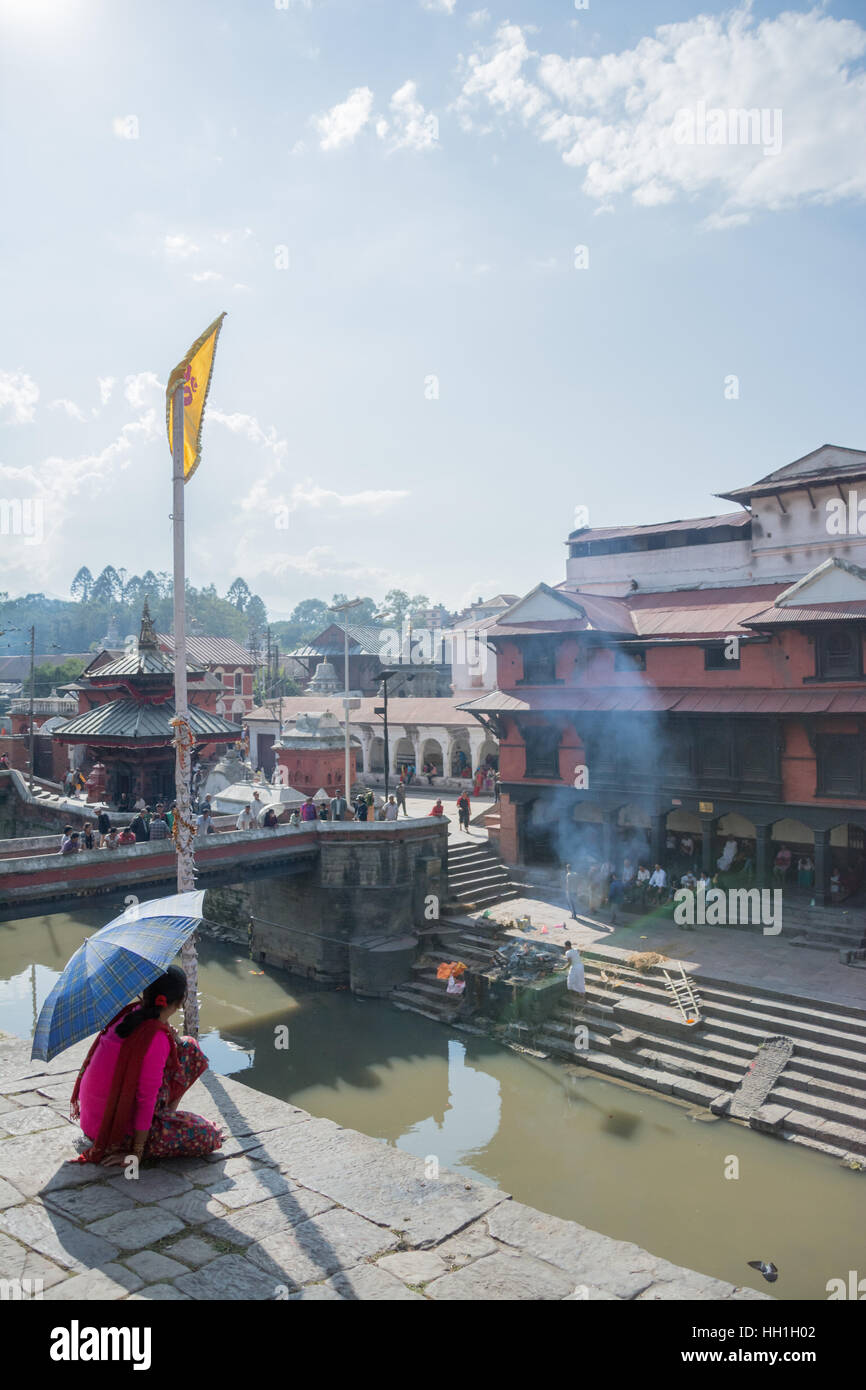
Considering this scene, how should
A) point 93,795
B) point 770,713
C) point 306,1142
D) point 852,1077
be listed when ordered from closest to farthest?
point 306,1142
point 852,1077
point 770,713
point 93,795

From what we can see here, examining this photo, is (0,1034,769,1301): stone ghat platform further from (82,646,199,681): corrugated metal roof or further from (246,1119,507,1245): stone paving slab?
(82,646,199,681): corrugated metal roof

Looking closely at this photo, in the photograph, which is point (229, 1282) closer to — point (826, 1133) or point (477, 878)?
point (826, 1133)

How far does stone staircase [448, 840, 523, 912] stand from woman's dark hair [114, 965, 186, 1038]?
69.2 feet

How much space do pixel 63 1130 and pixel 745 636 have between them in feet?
71.7

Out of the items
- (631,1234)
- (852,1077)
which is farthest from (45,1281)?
(852,1077)

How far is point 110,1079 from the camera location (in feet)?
19.1

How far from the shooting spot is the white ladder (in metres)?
18.8

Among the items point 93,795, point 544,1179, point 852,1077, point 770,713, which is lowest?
point 544,1179

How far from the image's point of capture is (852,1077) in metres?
16.2

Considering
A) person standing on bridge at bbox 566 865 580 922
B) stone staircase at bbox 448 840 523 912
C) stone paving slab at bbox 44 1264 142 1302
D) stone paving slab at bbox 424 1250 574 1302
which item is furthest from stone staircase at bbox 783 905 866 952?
stone paving slab at bbox 44 1264 142 1302

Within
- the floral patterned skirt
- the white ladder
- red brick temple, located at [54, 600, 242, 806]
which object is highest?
red brick temple, located at [54, 600, 242, 806]

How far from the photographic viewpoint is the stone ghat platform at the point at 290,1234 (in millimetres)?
4723

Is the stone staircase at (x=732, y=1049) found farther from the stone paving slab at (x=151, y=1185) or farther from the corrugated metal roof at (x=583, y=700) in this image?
the stone paving slab at (x=151, y=1185)
